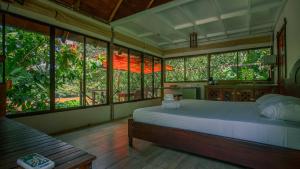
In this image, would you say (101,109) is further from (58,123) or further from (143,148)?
(143,148)

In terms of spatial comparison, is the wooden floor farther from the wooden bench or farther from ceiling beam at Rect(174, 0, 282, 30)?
ceiling beam at Rect(174, 0, 282, 30)

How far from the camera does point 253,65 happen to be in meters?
5.61

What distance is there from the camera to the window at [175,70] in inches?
282

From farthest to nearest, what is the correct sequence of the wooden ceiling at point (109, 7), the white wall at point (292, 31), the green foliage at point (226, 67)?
the green foliage at point (226, 67) < the wooden ceiling at point (109, 7) < the white wall at point (292, 31)

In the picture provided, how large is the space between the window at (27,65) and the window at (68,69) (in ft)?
0.75

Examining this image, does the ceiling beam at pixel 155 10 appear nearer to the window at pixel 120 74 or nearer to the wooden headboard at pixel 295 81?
the window at pixel 120 74

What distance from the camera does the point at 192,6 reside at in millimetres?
3705

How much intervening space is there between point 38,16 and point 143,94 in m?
4.10

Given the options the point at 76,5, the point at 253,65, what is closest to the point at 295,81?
the point at 253,65

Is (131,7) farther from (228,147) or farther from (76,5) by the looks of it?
(228,147)

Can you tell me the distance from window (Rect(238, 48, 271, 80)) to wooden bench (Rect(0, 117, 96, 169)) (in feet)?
20.2

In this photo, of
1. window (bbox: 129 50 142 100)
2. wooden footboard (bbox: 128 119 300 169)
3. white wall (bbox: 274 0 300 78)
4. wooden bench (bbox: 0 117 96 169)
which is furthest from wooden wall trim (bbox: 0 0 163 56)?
white wall (bbox: 274 0 300 78)

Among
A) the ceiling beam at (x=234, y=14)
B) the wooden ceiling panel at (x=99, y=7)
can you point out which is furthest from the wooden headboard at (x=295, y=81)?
the wooden ceiling panel at (x=99, y=7)

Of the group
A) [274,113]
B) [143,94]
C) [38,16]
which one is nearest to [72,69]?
[38,16]
